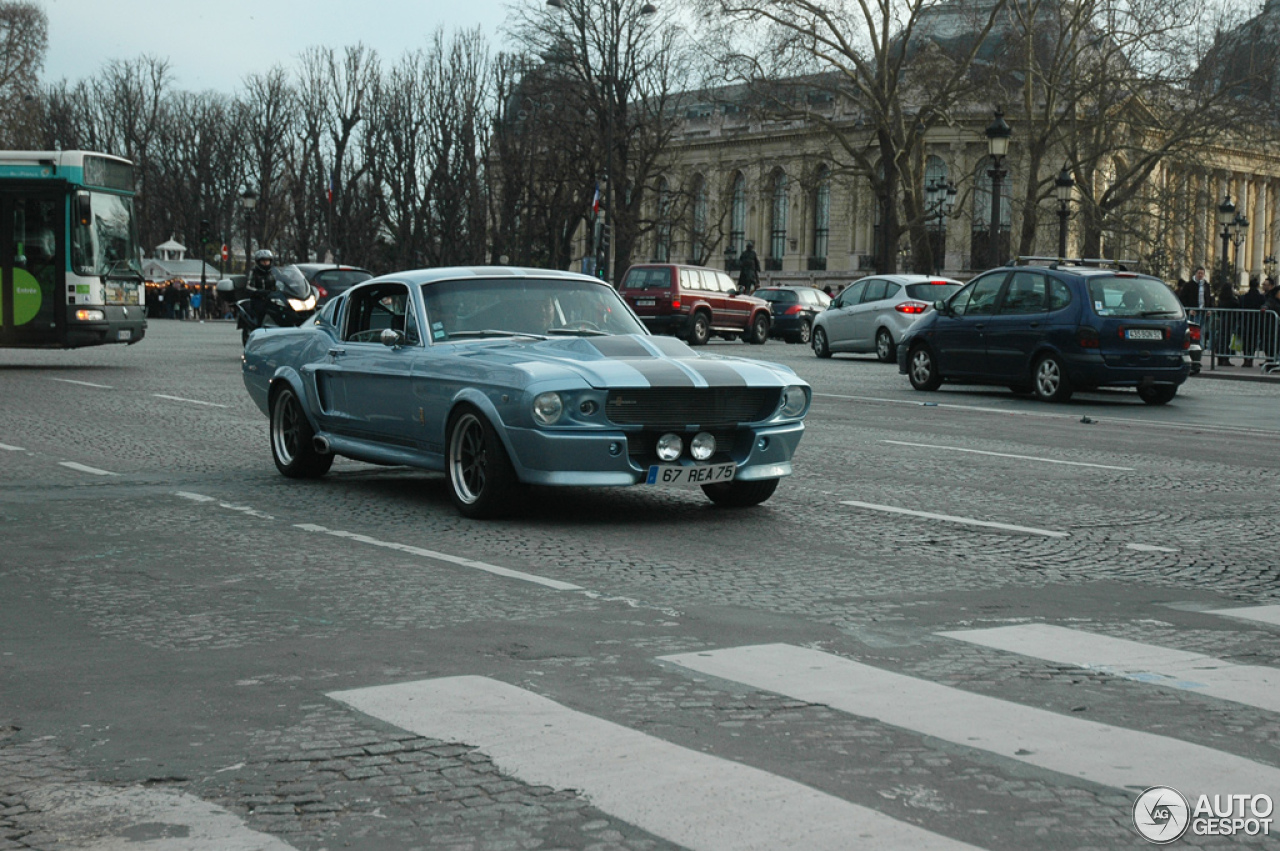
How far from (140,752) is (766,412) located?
5.41m

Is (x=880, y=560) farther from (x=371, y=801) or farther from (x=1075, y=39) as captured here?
(x=1075, y=39)

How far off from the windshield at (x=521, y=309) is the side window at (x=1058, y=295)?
11.1 m

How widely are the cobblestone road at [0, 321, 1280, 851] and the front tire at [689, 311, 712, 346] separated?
26.2 m

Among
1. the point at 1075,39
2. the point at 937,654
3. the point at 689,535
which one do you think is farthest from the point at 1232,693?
the point at 1075,39

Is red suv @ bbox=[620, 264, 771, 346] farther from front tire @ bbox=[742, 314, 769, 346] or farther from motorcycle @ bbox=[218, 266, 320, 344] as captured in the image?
motorcycle @ bbox=[218, 266, 320, 344]

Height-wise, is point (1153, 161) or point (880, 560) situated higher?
point (1153, 161)

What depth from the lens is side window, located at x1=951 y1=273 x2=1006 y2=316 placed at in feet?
70.1

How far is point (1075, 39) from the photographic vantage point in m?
53.2

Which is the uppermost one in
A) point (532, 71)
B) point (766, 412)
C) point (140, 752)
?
point (532, 71)

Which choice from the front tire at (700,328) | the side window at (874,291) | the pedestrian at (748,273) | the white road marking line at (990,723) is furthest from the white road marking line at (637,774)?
the pedestrian at (748,273)

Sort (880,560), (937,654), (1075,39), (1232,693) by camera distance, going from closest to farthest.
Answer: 1. (1232,693)
2. (937,654)
3. (880,560)
4. (1075,39)

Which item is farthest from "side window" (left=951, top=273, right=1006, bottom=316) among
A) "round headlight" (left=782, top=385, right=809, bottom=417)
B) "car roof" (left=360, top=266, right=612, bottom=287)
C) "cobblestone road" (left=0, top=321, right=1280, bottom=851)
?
"round headlight" (left=782, top=385, right=809, bottom=417)

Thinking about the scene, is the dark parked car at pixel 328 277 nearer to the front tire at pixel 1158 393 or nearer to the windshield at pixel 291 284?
the windshield at pixel 291 284

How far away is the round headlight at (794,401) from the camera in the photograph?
9516 mm
